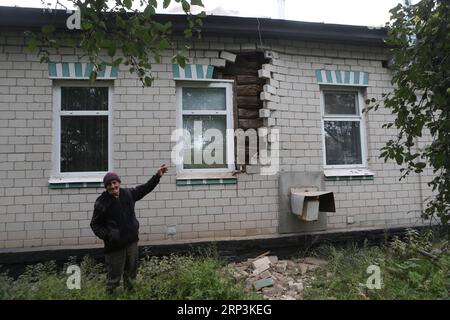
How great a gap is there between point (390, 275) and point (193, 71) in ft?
13.7

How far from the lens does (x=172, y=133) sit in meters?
5.49

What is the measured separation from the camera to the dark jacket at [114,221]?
3.62m

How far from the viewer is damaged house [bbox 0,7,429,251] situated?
5148 mm

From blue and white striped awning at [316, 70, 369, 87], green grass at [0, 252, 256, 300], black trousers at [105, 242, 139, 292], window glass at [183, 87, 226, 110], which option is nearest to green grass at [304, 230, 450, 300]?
green grass at [0, 252, 256, 300]

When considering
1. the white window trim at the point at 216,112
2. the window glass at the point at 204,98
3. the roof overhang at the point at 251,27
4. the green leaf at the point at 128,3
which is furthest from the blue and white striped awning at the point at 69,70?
the green leaf at the point at 128,3

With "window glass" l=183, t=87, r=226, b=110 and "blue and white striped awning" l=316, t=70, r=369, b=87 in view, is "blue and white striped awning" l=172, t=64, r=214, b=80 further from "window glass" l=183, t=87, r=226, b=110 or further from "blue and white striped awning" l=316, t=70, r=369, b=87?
"blue and white striped awning" l=316, t=70, r=369, b=87

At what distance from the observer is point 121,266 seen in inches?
148

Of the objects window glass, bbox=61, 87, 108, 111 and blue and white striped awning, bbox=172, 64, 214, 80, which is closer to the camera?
window glass, bbox=61, 87, 108, 111

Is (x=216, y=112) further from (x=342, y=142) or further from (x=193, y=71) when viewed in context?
(x=342, y=142)

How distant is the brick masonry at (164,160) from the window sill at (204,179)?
84mm

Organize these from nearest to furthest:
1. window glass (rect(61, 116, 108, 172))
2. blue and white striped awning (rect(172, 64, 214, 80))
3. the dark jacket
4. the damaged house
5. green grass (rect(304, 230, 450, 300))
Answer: the dark jacket → green grass (rect(304, 230, 450, 300)) → the damaged house → window glass (rect(61, 116, 108, 172)) → blue and white striped awning (rect(172, 64, 214, 80))
